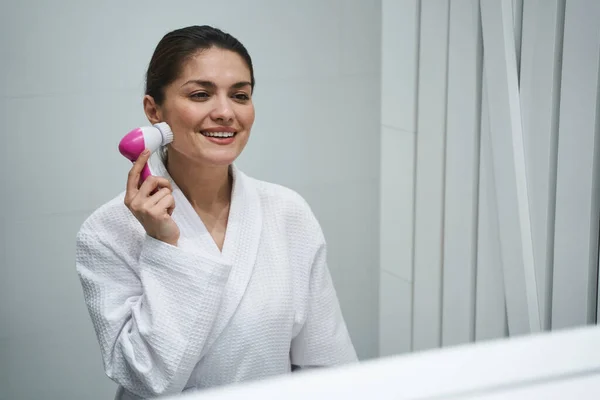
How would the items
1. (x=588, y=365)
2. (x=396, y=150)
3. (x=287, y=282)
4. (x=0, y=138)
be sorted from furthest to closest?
(x=396, y=150) < (x=0, y=138) < (x=287, y=282) < (x=588, y=365)

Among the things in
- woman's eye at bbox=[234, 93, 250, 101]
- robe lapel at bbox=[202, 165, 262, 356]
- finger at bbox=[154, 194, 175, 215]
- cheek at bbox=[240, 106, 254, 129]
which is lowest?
robe lapel at bbox=[202, 165, 262, 356]

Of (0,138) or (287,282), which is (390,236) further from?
(0,138)

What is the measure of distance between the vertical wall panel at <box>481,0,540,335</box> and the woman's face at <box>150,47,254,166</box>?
48 centimetres

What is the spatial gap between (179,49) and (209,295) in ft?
1.17

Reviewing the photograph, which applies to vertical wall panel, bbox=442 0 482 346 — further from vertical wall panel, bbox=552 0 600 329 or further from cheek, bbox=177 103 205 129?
cheek, bbox=177 103 205 129

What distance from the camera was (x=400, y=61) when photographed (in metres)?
1.79

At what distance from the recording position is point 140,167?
3.86 feet

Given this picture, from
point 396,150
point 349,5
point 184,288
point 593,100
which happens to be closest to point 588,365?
point 184,288

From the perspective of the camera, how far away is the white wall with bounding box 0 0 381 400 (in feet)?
5.50

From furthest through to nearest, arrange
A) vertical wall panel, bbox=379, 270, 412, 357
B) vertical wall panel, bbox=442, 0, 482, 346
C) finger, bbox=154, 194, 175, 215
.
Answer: vertical wall panel, bbox=379, 270, 412, 357, vertical wall panel, bbox=442, 0, 482, 346, finger, bbox=154, 194, 175, 215

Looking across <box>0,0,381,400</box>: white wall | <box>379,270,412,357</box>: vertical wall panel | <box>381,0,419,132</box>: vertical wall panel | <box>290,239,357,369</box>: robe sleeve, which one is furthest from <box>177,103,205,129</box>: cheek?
<box>379,270,412,357</box>: vertical wall panel

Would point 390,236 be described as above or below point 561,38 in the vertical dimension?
below

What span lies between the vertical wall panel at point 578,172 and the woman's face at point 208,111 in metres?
0.50

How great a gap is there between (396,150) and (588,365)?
4.38 ft
